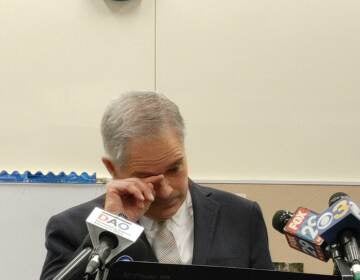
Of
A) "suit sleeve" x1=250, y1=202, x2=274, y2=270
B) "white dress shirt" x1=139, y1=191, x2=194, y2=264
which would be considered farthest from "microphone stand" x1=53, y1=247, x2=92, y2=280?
"suit sleeve" x1=250, y1=202, x2=274, y2=270

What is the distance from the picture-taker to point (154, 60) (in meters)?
2.50

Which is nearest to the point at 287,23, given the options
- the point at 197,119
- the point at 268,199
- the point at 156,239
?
the point at 197,119

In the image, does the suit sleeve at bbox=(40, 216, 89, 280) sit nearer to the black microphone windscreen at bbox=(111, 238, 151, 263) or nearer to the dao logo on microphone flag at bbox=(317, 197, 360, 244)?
the black microphone windscreen at bbox=(111, 238, 151, 263)

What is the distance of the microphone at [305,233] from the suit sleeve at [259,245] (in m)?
0.45

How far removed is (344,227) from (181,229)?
0.71m

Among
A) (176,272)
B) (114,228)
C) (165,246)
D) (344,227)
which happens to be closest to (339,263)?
(344,227)

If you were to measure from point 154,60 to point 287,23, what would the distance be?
2.10 ft

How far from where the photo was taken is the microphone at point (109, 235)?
2.95 ft

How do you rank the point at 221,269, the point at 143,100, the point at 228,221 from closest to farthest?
the point at 221,269 → the point at 143,100 → the point at 228,221

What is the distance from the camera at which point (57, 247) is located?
1.49 meters

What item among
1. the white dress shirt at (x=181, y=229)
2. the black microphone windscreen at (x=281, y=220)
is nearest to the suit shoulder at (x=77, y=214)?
the white dress shirt at (x=181, y=229)

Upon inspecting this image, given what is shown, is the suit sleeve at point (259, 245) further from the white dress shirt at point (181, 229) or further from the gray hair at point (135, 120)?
the gray hair at point (135, 120)

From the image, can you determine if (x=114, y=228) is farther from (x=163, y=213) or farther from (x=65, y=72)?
(x=65, y=72)

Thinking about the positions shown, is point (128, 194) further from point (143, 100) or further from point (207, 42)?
point (207, 42)
